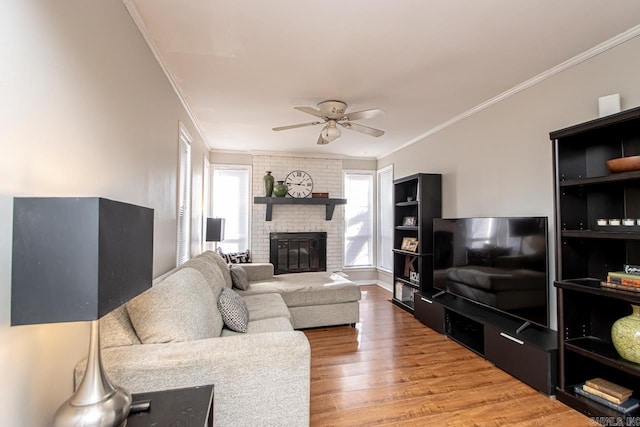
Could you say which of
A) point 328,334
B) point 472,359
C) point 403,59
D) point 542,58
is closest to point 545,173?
point 542,58

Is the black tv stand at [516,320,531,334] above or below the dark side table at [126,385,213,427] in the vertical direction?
below

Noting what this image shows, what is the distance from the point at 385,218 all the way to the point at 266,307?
147 inches

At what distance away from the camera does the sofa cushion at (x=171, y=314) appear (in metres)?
1.67

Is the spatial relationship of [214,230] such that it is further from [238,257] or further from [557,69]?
[557,69]

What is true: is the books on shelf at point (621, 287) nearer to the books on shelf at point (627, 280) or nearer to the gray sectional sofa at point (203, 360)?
the books on shelf at point (627, 280)

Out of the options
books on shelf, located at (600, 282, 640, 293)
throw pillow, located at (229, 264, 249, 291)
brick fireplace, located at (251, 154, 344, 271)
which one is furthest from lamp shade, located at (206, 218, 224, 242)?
books on shelf, located at (600, 282, 640, 293)

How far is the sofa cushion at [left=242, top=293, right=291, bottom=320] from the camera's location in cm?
286

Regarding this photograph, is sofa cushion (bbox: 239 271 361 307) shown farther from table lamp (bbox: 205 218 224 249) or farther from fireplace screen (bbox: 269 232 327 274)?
fireplace screen (bbox: 269 232 327 274)

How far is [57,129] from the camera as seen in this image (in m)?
1.25

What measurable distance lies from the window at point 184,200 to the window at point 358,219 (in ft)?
10.6

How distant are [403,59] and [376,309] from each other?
3344mm

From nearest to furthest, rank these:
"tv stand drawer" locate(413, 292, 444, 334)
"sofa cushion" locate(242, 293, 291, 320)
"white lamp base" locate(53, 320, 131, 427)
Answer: "white lamp base" locate(53, 320, 131, 427) → "sofa cushion" locate(242, 293, 291, 320) → "tv stand drawer" locate(413, 292, 444, 334)

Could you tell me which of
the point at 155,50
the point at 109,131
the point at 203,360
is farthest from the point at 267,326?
the point at 155,50

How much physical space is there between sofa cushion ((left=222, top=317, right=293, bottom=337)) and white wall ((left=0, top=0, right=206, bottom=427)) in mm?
1120
